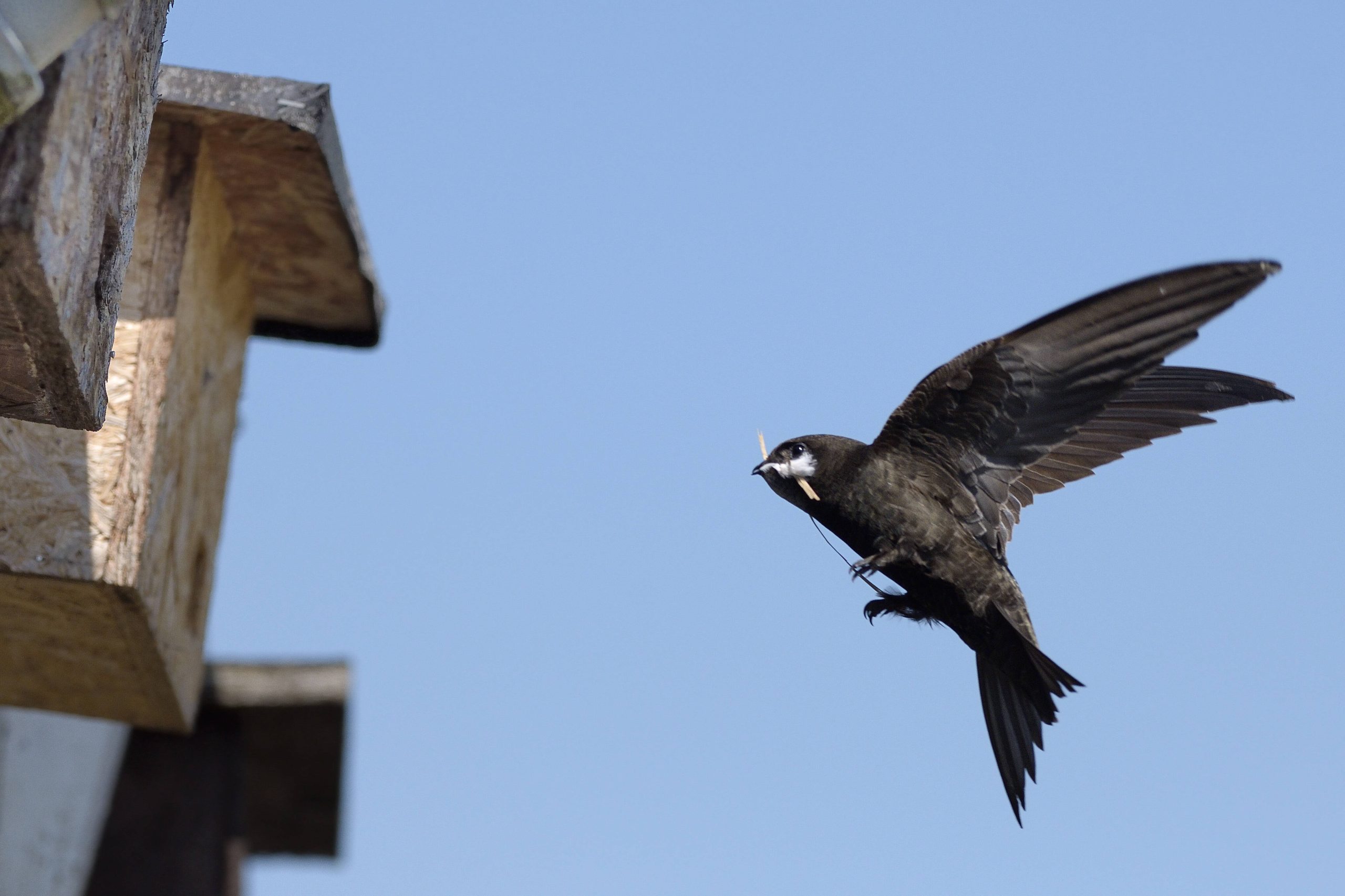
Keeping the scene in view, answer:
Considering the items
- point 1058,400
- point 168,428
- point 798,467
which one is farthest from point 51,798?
point 1058,400

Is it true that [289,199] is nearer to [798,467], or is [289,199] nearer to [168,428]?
[168,428]

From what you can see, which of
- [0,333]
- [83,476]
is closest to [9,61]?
[0,333]

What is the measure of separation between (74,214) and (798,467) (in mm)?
1848

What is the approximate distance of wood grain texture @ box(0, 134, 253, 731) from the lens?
12.8 ft

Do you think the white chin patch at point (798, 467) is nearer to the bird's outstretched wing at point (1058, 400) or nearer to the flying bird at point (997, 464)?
the flying bird at point (997, 464)

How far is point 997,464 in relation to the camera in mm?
4168

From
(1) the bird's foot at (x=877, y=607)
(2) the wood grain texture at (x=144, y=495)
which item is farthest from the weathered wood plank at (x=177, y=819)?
(1) the bird's foot at (x=877, y=607)

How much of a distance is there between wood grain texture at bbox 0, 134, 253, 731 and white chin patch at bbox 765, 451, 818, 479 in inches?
59.6

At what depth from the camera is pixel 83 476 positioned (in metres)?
3.97

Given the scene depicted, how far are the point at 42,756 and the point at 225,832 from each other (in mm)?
747

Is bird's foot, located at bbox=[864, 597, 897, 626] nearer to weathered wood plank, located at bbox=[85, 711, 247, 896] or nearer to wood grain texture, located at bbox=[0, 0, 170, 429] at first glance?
wood grain texture, located at bbox=[0, 0, 170, 429]

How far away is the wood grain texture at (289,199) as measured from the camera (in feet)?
14.5

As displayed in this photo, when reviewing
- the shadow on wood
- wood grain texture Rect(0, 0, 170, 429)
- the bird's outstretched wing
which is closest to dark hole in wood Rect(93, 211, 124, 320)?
wood grain texture Rect(0, 0, 170, 429)

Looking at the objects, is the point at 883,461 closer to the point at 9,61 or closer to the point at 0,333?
the point at 0,333
